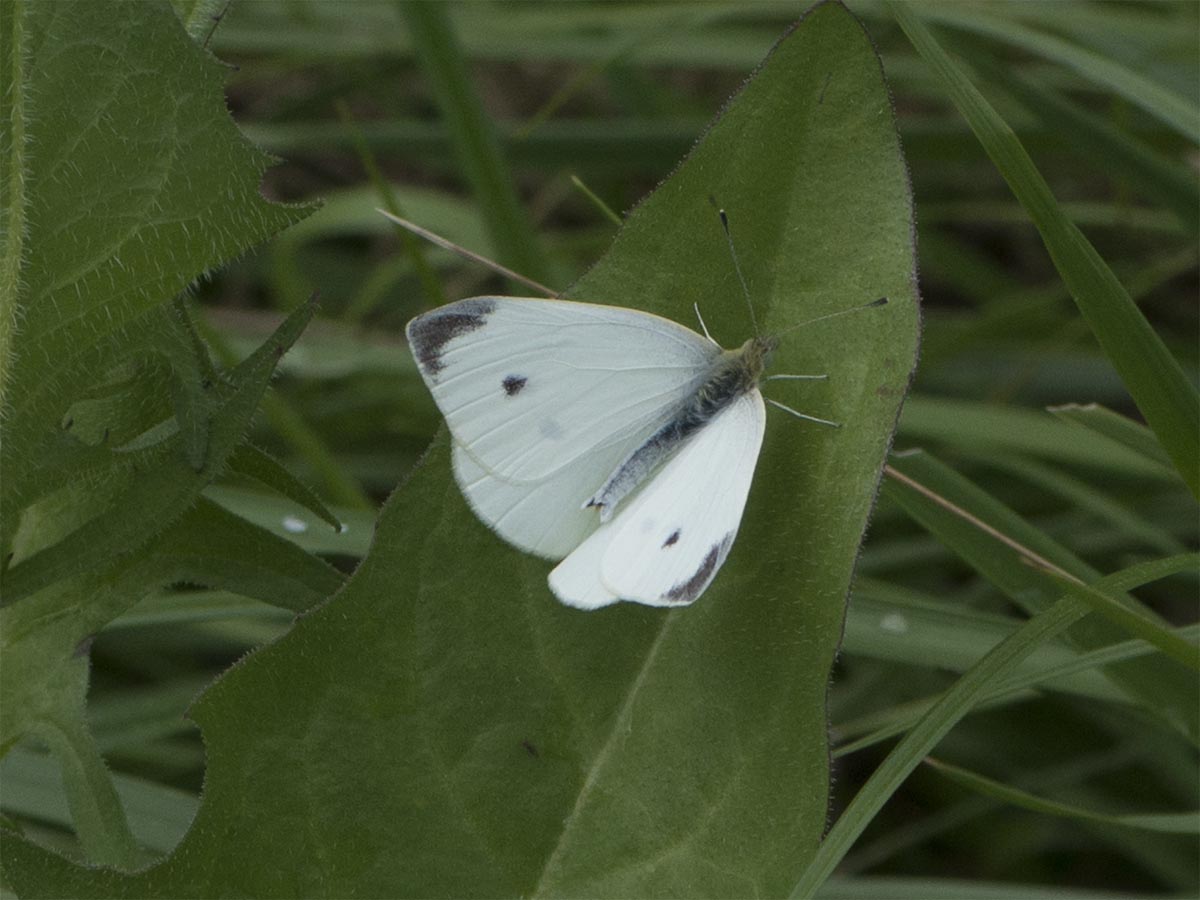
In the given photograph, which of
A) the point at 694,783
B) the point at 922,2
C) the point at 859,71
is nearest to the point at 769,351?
the point at 859,71

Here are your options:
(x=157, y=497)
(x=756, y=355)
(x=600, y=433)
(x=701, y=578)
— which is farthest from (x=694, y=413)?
(x=157, y=497)

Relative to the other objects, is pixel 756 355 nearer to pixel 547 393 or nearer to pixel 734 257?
pixel 734 257

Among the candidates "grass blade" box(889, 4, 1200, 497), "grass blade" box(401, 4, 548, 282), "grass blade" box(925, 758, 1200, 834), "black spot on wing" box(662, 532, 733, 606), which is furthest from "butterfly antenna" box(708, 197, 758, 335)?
"grass blade" box(401, 4, 548, 282)

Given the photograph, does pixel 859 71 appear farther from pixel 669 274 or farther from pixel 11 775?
pixel 11 775

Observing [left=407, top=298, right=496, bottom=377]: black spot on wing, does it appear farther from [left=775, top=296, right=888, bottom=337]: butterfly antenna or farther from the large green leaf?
[left=775, top=296, right=888, bottom=337]: butterfly antenna

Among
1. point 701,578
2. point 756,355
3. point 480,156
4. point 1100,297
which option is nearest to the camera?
point 701,578

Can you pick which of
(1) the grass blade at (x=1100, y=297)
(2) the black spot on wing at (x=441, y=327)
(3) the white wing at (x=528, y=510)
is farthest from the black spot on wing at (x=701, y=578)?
(1) the grass blade at (x=1100, y=297)

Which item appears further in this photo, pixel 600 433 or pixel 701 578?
pixel 600 433
